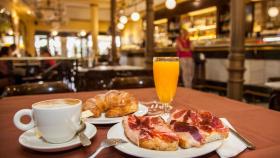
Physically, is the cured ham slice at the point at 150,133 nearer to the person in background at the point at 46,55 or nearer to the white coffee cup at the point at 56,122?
the white coffee cup at the point at 56,122

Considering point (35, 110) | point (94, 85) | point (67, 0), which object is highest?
point (67, 0)

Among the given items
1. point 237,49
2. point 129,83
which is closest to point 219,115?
point 129,83

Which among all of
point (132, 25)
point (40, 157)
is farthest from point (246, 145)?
point (132, 25)

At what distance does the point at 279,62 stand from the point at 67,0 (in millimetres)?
12014

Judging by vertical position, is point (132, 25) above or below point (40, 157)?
above

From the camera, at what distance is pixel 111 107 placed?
0.98 metres

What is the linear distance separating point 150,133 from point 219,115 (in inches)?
19.7

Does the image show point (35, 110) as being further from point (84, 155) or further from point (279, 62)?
point (279, 62)

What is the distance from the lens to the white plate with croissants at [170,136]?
594 mm

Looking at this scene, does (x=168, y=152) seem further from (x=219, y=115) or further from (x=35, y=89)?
(x=35, y=89)

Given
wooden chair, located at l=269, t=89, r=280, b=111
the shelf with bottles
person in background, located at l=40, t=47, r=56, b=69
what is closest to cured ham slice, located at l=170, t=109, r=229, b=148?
wooden chair, located at l=269, t=89, r=280, b=111

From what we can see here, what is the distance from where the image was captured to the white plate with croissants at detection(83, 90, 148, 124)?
0.93m

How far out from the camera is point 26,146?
65 cm

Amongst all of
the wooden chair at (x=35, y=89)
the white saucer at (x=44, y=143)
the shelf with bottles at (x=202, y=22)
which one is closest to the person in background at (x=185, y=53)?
the shelf with bottles at (x=202, y=22)
